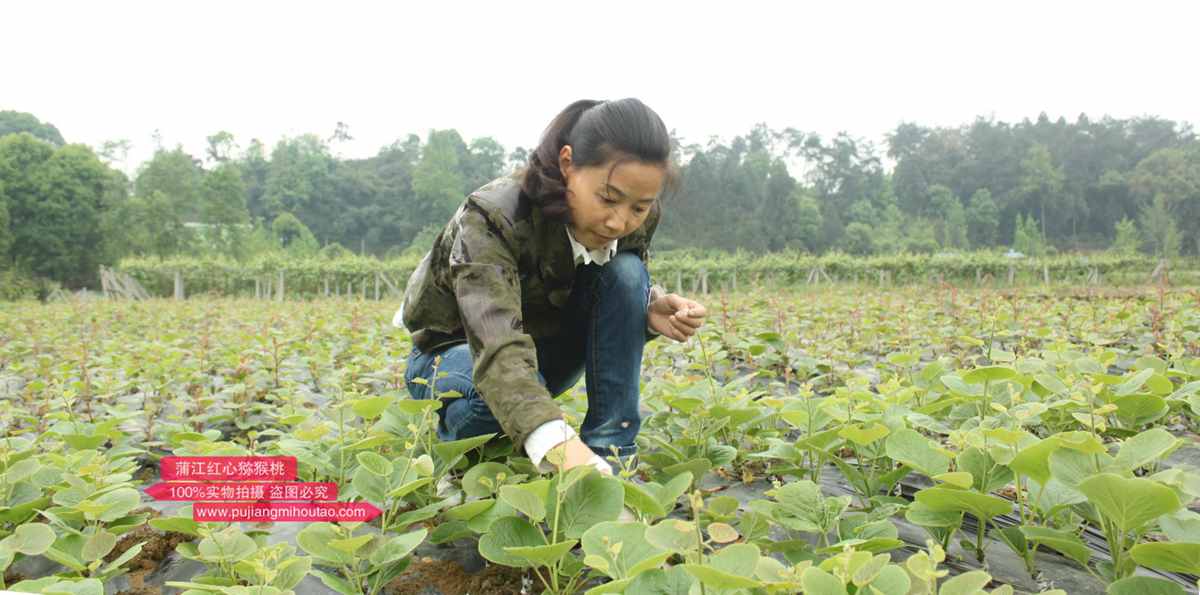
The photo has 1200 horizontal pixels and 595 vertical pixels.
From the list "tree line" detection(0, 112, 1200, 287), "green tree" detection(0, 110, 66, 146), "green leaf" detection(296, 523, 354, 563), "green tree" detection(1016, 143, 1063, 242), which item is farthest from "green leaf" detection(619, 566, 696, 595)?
"green tree" detection(0, 110, 66, 146)

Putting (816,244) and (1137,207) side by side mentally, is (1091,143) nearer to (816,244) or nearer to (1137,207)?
(1137,207)

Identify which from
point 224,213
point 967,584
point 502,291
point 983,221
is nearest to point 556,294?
point 502,291

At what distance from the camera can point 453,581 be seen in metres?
1.45

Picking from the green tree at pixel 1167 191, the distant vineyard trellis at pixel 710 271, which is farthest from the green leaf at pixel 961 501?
the green tree at pixel 1167 191

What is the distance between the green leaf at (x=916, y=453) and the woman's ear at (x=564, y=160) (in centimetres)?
91

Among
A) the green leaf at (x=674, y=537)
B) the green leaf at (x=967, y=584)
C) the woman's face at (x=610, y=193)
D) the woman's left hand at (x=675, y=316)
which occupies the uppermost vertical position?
the woman's face at (x=610, y=193)

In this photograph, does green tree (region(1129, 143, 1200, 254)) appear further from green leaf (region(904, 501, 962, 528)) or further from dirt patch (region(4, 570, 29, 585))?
dirt patch (region(4, 570, 29, 585))

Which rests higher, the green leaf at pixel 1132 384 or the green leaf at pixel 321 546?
the green leaf at pixel 1132 384

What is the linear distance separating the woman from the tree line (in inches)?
1298

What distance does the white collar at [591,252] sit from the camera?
6.57 feet

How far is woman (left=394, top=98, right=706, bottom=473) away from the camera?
1594 millimetres

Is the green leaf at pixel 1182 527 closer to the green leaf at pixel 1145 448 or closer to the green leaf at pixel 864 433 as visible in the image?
the green leaf at pixel 1145 448

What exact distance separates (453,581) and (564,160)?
0.95m

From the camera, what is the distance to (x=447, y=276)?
1.98m
